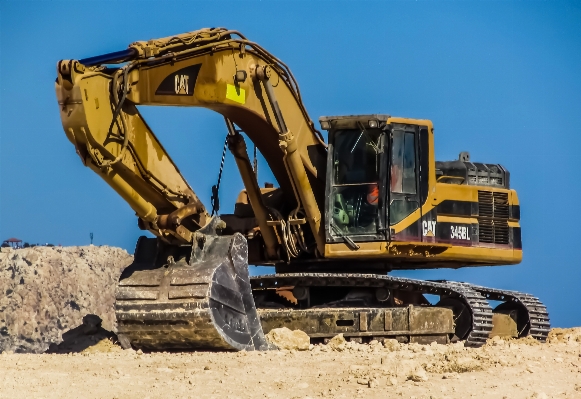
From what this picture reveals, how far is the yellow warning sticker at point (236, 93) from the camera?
43.9 ft

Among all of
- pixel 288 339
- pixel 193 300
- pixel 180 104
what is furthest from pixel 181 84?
pixel 288 339

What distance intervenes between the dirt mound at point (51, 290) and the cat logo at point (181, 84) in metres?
15.0

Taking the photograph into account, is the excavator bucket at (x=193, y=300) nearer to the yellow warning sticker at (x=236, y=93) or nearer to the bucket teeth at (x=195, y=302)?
the bucket teeth at (x=195, y=302)

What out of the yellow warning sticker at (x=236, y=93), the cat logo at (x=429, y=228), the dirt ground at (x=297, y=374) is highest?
the yellow warning sticker at (x=236, y=93)

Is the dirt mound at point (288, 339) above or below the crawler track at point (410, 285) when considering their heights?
below

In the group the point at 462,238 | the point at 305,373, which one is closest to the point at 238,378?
the point at 305,373

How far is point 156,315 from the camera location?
12703 mm

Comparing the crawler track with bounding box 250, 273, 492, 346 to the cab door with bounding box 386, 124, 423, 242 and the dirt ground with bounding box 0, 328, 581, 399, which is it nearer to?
the cab door with bounding box 386, 124, 423, 242

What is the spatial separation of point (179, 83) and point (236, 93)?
2.57 ft

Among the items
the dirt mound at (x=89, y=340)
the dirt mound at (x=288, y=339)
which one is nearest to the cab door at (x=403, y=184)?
the dirt mound at (x=288, y=339)

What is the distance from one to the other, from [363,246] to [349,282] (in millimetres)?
554

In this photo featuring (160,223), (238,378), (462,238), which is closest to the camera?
(238,378)

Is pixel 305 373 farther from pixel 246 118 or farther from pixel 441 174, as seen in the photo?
pixel 441 174

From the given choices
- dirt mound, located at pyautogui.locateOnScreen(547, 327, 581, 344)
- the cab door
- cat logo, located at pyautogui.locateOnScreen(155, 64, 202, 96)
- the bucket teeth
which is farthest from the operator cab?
dirt mound, located at pyautogui.locateOnScreen(547, 327, 581, 344)
